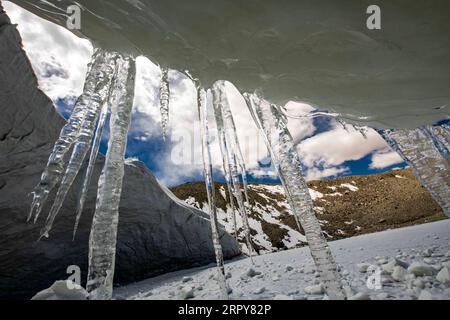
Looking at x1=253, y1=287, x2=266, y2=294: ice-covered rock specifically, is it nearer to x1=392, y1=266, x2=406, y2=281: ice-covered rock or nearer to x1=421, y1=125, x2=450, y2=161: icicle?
x1=392, y1=266, x2=406, y2=281: ice-covered rock

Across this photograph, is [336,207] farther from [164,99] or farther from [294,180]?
[164,99]

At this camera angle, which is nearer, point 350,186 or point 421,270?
point 421,270

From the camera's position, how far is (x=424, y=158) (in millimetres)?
3133

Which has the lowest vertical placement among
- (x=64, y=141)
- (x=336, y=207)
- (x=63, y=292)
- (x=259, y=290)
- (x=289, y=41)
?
(x=259, y=290)

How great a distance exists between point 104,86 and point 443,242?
533 centimetres

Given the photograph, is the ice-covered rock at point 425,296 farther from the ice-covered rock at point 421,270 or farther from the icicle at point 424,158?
A: the icicle at point 424,158

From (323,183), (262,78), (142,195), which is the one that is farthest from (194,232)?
(323,183)

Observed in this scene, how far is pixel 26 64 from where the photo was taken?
4219 millimetres

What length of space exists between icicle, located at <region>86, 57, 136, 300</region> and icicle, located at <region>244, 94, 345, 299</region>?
3.61 feet

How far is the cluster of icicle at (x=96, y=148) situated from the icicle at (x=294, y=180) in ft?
3.81

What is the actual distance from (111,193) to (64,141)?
56 centimetres

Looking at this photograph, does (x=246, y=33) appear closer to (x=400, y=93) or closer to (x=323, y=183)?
(x=400, y=93)

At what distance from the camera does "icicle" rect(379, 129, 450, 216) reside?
296 centimetres

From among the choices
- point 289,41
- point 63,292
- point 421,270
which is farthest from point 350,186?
point 63,292
